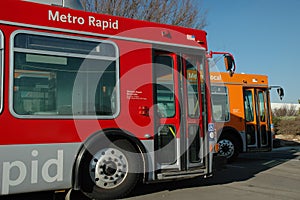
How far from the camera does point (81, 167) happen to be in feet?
17.6

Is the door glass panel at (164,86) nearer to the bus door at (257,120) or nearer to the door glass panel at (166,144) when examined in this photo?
the door glass panel at (166,144)

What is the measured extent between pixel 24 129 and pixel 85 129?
0.94 m

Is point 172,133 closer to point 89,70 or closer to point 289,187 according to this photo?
point 89,70

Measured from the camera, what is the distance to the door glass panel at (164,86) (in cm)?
635

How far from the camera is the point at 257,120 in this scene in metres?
12.0

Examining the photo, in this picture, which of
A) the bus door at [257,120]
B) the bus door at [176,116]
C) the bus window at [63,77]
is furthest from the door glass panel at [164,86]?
the bus door at [257,120]

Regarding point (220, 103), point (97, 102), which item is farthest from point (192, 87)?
point (220, 103)

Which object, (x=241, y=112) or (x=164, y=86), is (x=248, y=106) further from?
(x=164, y=86)

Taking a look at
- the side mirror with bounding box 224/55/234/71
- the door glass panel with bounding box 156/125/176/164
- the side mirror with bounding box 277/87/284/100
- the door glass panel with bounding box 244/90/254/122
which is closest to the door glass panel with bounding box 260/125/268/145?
the door glass panel with bounding box 244/90/254/122

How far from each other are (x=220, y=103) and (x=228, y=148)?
1.50 m

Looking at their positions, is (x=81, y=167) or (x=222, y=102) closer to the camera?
(x=81, y=167)

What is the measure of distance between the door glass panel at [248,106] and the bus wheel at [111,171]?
6909 mm

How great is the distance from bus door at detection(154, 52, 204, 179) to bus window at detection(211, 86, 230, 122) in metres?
4.44

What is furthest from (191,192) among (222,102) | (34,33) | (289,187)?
(222,102)
